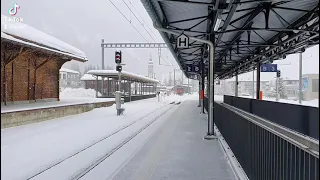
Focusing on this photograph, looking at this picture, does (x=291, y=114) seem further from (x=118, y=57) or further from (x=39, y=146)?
(x=118, y=57)

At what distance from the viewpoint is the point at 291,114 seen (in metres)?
6.53

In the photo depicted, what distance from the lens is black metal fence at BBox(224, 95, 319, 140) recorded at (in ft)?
13.8

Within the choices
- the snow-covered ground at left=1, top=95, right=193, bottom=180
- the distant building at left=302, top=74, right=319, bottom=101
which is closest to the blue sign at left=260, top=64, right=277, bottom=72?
the snow-covered ground at left=1, top=95, right=193, bottom=180

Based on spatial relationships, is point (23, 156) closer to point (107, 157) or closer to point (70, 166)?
point (70, 166)

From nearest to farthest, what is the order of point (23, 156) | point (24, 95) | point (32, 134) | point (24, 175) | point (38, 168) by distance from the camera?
point (24, 175), point (38, 168), point (23, 156), point (32, 134), point (24, 95)

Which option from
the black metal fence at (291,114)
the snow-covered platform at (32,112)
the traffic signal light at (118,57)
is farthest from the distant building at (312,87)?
the traffic signal light at (118,57)

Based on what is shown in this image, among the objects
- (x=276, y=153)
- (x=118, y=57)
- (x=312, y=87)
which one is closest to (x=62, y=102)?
(x=118, y=57)

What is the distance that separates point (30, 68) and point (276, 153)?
611 inches

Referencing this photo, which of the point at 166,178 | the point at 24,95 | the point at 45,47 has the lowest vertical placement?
the point at 166,178

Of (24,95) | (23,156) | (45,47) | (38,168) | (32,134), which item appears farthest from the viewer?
(24,95)

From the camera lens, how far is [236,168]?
17.9ft

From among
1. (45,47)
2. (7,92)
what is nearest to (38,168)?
(45,47)

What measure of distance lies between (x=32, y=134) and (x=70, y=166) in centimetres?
427

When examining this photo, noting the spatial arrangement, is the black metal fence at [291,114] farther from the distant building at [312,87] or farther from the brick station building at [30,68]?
the brick station building at [30,68]
